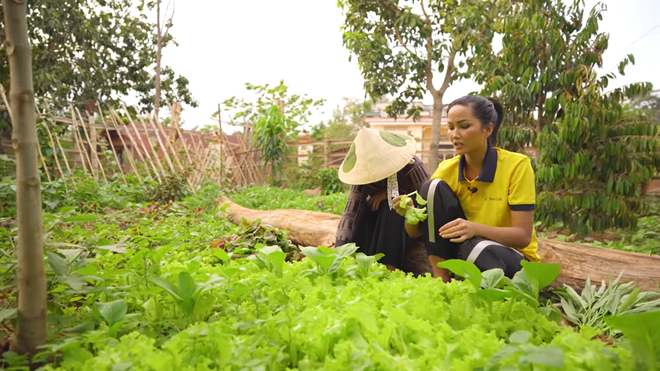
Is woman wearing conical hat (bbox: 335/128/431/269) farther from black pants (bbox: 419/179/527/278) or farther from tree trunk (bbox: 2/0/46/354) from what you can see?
tree trunk (bbox: 2/0/46/354)

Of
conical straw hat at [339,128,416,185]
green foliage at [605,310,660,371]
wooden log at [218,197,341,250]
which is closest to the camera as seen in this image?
green foliage at [605,310,660,371]

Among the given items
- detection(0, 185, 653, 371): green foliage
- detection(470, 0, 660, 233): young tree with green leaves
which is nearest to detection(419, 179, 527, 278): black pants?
detection(0, 185, 653, 371): green foliage

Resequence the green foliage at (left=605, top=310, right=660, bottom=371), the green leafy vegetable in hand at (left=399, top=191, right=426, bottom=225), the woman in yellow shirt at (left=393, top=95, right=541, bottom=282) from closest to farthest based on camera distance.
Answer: the green foliage at (left=605, top=310, right=660, bottom=371) < the woman in yellow shirt at (left=393, top=95, right=541, bottom=282) < the green leafy vegetable in hand at (left=399, top=191, right=426, bottom=225)

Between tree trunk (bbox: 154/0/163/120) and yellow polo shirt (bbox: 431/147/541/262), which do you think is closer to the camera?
yellow polo shirt (bbox: 431/147/541/262)

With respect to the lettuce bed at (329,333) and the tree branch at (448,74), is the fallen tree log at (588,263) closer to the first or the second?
the lettuce bed at (329,333)

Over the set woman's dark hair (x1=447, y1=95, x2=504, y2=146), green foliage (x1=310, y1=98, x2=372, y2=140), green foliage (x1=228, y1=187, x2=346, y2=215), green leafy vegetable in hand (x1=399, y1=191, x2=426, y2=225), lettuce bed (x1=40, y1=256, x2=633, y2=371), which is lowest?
green foliage (x1=228, y1=187, x2=346, y2=215)

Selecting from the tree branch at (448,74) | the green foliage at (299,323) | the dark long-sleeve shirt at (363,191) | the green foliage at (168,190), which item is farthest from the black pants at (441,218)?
the tree branch at (448,74)

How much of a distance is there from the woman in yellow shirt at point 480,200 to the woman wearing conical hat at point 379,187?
0.35 metres

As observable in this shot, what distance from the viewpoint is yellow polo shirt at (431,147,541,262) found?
2.24 m

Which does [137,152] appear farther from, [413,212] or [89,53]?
Result: [413,212]

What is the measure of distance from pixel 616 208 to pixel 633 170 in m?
0.49

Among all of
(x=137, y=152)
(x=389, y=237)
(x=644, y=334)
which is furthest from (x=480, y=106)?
(x=137, y=152)

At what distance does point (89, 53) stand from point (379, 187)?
13.4m

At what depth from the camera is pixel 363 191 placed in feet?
9.77
